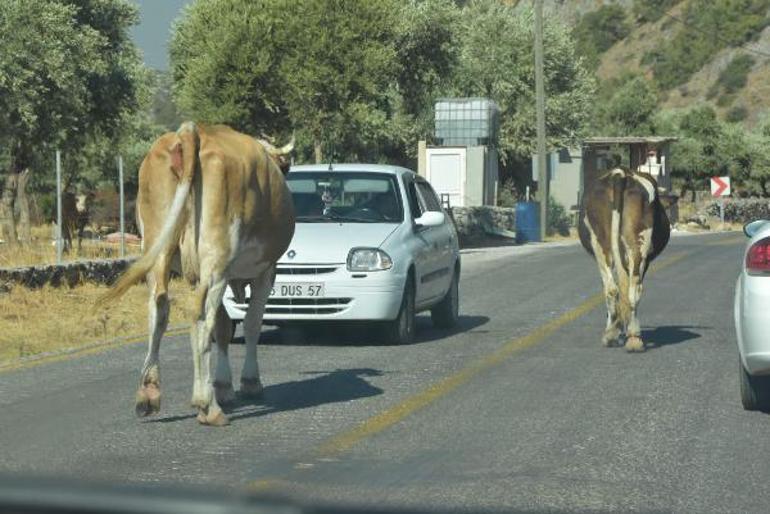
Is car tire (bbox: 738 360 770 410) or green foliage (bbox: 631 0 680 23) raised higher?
green foliage (bbox: 631 0 680 23)

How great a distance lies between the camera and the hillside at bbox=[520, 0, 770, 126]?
12394 cm

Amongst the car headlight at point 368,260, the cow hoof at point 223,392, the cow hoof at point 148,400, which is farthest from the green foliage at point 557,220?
the cow hoof at point 148,400

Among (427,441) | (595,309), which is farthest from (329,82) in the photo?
(427,441)

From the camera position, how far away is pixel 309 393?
1056 centimetres

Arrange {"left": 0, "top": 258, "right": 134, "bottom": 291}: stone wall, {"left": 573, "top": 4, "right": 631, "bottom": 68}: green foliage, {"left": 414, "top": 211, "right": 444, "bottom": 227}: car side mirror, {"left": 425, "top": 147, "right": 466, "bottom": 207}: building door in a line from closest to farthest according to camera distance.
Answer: {"left": 414, "top": 211, "right": 444, "bottom": 227}: car side mirror < {"left": 0, "top": 258, "right": 134, "bottom": 291}: stone wall < {"left": 425, "top": 147, "right": 466, "bottom": 207}: building door < {"left": 573, "top": 4, "right": 631, "bottom": 68}: green foliage

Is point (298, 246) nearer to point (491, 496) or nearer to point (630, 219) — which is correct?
point (630, 219)

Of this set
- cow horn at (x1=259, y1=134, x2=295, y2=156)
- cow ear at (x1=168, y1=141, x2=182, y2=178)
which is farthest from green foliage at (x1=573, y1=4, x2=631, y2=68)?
cow ear at (x1=168, y1=141, x2=182, y2=178)

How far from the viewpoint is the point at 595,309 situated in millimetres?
18125

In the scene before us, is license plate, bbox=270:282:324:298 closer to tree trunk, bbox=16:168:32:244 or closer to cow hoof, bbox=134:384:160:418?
cow hoof, bbox=134:384:160:418

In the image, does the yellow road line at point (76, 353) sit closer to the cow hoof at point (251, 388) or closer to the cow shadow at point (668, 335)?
the cow hoof at point (251, 388)

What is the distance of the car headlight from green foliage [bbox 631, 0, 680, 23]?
5322 inches

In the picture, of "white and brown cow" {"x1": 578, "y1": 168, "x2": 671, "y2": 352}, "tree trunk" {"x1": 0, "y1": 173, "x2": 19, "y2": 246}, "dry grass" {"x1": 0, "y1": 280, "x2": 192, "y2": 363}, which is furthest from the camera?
"tree trunk" {"x1": 0, "y1": 173, "x2": 19, "y2": 246}

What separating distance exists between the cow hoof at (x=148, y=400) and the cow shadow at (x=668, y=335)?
6.40 meters

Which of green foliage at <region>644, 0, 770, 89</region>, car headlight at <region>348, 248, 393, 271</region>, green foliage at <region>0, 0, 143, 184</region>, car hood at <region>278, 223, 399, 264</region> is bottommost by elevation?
car headlight at <region>348, 248, 393, 271</region>
